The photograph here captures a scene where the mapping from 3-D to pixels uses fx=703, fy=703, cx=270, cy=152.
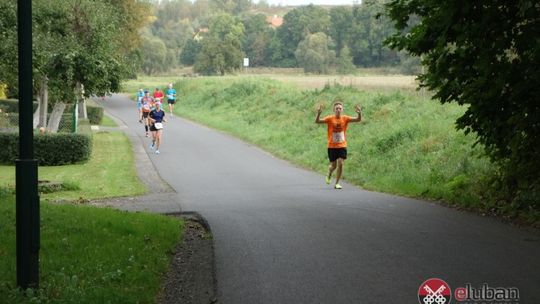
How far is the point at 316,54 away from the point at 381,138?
7910cm

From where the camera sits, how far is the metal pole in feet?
20.5

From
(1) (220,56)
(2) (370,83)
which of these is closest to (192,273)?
(2) (370,83)

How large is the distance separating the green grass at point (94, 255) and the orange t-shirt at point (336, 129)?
244 inches

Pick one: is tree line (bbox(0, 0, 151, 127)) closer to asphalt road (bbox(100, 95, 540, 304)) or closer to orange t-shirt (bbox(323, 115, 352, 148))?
asphalt road (bbox(100, 95, 540, 304))

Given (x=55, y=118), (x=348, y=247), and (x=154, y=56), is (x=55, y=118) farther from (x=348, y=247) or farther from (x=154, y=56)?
(x=154, y=56)

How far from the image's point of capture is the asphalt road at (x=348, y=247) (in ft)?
22.2

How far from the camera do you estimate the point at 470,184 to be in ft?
43.9

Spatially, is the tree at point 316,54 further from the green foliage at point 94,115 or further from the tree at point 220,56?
the green foliage at point 94,115

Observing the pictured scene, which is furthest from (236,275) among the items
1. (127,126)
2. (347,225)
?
(127,126)

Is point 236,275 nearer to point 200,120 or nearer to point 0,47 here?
point 0,47

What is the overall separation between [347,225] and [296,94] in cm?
3173

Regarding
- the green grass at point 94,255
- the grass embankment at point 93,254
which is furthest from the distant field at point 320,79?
the green grass at point 94,255

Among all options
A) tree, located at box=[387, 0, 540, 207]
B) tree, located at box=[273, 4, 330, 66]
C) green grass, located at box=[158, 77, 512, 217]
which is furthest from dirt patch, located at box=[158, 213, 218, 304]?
tree, located at box=[273, 4, 330, 66]

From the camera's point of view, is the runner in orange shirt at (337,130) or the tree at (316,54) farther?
the tree at (316,54)
